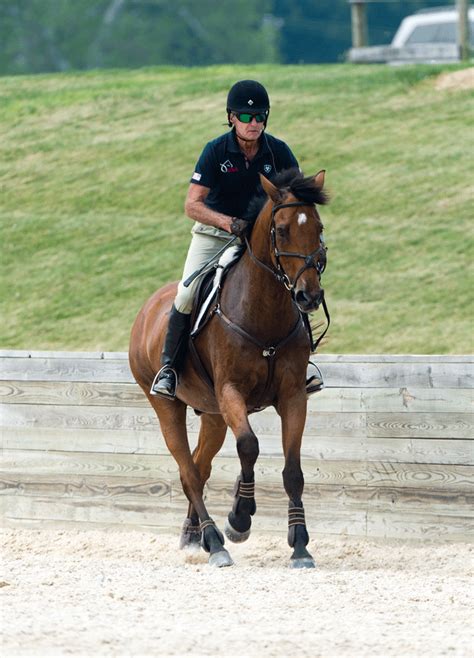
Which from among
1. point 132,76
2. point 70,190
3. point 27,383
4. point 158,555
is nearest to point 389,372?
point 158,555

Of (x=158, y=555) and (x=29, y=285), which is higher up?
(x=158, y=555)

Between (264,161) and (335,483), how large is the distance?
224 cm

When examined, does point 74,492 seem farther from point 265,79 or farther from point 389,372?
point 265,79

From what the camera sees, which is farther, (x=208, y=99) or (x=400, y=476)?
(x=208, y=99)

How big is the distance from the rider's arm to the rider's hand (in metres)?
0.06

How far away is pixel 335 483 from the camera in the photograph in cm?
886

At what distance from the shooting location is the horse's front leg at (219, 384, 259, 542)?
7539 millimetres

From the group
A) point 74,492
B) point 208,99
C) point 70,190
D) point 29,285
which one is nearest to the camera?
point 74,492

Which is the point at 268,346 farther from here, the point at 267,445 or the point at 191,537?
the point at 191,537

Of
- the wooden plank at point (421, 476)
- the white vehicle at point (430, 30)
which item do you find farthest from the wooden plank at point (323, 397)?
the white vehicle at point (430, 30)

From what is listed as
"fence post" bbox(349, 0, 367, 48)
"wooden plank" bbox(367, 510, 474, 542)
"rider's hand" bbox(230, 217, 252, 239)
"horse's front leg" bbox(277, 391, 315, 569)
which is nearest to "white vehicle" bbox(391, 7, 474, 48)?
"fence post" bbox(349, 0, 367, 48)

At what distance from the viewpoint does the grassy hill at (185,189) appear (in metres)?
13.3

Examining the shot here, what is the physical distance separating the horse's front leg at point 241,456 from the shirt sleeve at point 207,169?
1.32m

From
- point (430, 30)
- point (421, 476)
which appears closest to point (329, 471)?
point (421, 476)
